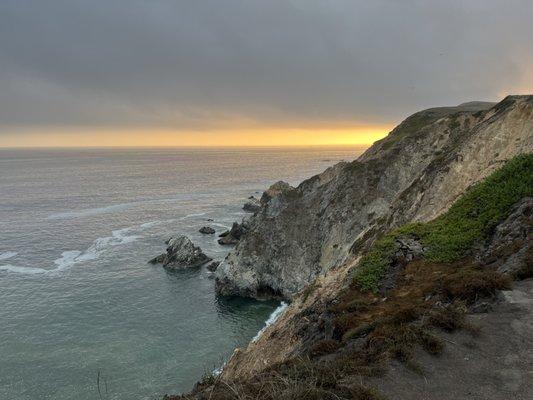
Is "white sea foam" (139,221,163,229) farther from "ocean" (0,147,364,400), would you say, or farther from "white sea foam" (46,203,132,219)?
"white sea foam" (46,203,132,219)

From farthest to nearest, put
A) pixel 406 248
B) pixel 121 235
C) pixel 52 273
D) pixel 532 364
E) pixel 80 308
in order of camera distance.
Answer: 1. pixel 121 235
2. pixel 52 273
3. pixel 80 308
4. pixel 406 248
5. pixel 532 364

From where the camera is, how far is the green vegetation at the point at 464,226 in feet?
65.3

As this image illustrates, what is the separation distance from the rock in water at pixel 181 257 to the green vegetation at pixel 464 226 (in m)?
46.8

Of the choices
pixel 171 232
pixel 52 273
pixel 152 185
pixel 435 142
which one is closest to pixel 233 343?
pixel 52 273

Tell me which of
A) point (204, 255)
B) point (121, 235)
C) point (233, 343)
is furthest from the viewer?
point (121, 235)

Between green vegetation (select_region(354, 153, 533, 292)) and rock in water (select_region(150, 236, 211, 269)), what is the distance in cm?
4681

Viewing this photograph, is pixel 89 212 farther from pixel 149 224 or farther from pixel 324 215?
pixel 324 215

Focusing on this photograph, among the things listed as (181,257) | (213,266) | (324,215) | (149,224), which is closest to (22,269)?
(181,257)

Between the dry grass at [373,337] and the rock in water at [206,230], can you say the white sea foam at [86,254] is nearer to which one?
the rock in water at [206,230]

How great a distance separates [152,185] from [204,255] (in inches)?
4086

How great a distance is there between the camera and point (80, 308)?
49.9 meters

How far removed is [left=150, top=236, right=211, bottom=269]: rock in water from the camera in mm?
64688

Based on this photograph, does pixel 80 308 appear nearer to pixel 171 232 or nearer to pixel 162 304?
pixel 162 304

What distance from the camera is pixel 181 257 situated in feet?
214
